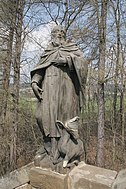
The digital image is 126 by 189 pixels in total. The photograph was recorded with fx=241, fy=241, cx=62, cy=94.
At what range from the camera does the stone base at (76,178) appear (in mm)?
A: 2832

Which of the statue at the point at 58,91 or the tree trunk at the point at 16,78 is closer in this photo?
the statue at the point at 58,91

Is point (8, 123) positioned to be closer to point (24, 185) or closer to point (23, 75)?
point (23, 75)

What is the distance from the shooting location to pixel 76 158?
315cm

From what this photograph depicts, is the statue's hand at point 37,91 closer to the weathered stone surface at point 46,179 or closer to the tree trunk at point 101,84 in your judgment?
the weathered stone surface at point 46,179

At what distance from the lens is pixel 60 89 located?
3141 millimetres

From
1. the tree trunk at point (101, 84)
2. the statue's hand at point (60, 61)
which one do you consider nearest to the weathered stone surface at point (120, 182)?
the statue's hand at point (60, 61)

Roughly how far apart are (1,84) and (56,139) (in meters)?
6.06

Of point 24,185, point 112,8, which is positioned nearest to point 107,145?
point 112,8

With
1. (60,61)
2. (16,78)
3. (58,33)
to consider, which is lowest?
(60,61)

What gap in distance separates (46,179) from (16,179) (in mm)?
616

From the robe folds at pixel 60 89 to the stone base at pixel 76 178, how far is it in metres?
0.50

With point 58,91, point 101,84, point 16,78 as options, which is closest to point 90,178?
point 58,91

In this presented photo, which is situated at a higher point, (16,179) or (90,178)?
(90,178)

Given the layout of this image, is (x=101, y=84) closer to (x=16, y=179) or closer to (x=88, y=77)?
(x=88, y=77)
